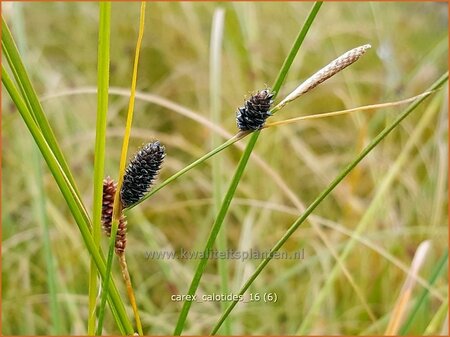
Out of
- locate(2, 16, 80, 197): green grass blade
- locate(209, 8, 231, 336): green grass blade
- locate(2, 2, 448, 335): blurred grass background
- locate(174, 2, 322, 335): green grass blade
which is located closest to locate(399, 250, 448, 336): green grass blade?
locate(2, 2, 448, 335): blurred grass background

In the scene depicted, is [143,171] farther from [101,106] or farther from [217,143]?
[217,143]

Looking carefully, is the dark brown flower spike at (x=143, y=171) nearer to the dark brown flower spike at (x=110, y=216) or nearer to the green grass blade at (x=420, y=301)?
the dark brown flower spike at (x=110, y=216)

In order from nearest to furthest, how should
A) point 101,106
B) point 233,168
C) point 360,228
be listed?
point 101,106 → point 360,228 → point 233,168

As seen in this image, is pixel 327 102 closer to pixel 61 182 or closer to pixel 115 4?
pixel 115 4

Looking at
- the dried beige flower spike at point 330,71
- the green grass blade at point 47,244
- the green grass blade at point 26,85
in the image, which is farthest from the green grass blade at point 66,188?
the green grass blade at point 47,244

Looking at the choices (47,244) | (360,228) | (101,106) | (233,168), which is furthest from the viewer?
(233,168)

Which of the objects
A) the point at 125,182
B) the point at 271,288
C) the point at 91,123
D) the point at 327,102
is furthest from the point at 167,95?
the point at 125,182

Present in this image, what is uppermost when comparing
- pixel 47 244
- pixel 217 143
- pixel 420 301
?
pixel 217 143

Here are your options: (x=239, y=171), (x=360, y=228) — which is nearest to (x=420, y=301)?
(x=360, y=228)
